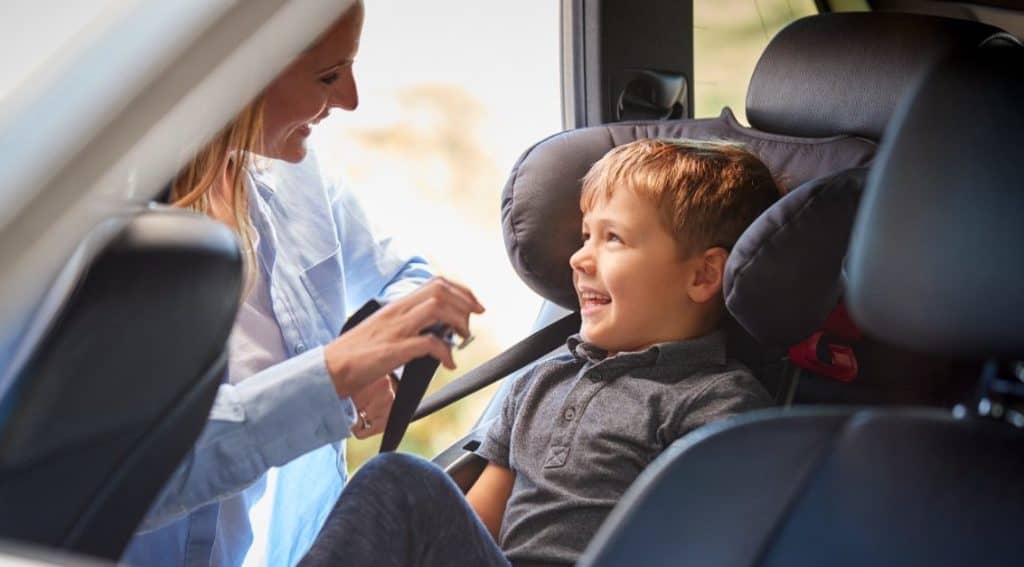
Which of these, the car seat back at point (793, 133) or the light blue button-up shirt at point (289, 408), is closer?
the light blue button-up shirt at point (289, 408)

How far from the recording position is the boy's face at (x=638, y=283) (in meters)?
1.82

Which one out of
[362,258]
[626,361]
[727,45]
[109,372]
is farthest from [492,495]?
[727,45]

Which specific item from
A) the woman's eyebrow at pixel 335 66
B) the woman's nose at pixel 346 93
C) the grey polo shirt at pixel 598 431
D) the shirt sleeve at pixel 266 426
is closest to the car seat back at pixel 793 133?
the grey polo shirt at pixel 598 431

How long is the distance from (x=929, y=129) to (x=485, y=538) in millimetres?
735

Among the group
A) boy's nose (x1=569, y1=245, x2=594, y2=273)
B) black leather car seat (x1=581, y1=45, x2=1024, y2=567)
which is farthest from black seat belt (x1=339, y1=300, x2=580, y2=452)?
black leather car seat (x1=581, y1=45, x2=1024, y2=567)

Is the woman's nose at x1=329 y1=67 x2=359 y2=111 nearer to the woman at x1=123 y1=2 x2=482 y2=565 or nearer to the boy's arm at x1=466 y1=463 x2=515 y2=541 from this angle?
the woman at x1=123 y1=2 x2=482 y2=565

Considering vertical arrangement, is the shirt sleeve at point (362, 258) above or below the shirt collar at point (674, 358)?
above

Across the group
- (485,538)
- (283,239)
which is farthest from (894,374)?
(283,239)

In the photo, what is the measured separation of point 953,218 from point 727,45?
172cm

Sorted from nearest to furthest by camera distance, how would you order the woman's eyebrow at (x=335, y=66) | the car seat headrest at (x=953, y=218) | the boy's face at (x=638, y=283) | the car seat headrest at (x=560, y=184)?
1. the car seat headrest at (x=953, y=218)
2. the woman's eyebrow at (x=335, y=66)
3. the boy's face at (x=638, y=283)
4. the car seat headrest at (x=560, y=184)

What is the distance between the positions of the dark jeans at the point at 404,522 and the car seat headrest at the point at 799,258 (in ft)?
1.23

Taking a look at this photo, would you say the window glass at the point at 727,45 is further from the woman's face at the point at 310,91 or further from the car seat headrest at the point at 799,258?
the woman's face at the point at 310,91

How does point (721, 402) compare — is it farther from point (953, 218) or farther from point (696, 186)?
point (953, 218)

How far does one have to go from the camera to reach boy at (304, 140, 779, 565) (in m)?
1.72
